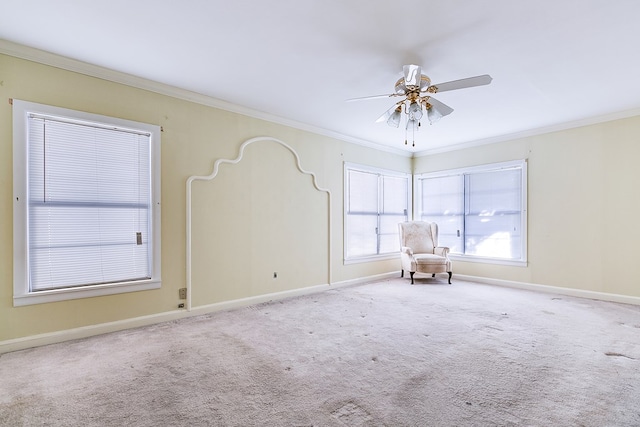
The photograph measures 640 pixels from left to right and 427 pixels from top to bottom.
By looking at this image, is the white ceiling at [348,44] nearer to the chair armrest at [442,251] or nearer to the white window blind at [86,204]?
the white window blind at [86,204]

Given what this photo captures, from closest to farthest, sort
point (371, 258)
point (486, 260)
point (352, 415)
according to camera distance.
A: 1. point (352, 415)
2. point (486, 260)
3. point (371, 258)

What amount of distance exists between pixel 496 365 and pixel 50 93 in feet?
14.4

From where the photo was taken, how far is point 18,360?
2.43 meters

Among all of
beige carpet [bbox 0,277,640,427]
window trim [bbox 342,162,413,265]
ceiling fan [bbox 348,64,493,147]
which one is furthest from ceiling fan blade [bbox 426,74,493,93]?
window trim [bbox 342,162,413,265]

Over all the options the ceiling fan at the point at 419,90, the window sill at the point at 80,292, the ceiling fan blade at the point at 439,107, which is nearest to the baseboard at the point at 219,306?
the window sill at the point at 80,292

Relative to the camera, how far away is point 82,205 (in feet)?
9.62

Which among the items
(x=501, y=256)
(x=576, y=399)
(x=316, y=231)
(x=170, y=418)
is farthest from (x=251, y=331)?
(x=501, y=256)

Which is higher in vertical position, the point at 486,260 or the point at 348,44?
the point at 348,44

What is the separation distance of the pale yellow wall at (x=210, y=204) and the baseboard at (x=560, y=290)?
2217mm

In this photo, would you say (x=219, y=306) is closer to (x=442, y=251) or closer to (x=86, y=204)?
(x=86, y=204)

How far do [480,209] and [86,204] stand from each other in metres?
5.80

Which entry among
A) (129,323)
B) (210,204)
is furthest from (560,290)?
(129,323)

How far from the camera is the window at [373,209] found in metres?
5.48

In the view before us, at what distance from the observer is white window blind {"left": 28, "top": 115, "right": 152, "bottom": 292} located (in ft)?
8.99
